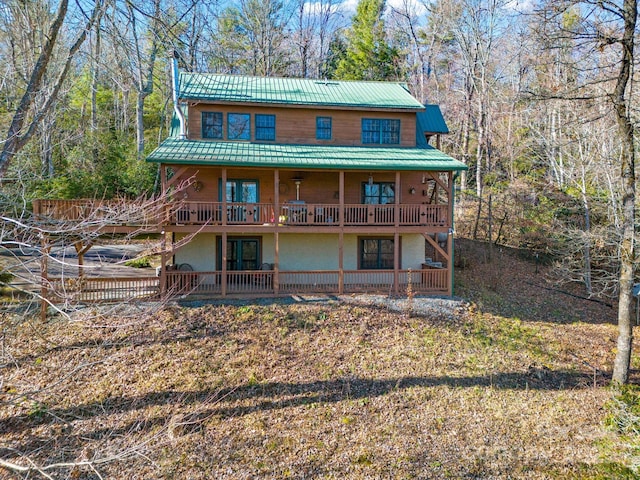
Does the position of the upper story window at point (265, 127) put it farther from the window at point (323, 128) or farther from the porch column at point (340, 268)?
the porch column at point (340, 268)

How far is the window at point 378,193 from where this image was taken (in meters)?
17.6

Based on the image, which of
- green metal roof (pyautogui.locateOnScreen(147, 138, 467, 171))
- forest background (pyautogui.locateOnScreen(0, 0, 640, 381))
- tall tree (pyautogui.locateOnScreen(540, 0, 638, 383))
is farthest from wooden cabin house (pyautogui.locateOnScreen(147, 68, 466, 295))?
tall tree (pyautogui.locateOnScreen(540, 0, 638, 383))

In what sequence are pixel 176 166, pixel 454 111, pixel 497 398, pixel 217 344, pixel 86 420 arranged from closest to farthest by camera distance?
pixel 86 420
pixel 497 398
pixel 217 344
pixel 176 166
pixel 454 111

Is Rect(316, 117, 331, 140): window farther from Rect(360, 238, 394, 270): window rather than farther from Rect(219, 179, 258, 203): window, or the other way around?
Rect(360, 238, 394, 270): window

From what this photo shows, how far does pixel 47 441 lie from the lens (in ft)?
28.1

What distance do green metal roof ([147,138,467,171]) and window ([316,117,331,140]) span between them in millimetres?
627

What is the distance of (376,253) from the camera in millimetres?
17297

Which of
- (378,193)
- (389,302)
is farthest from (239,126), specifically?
(389,302)

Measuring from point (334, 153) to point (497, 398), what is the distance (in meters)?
10.3

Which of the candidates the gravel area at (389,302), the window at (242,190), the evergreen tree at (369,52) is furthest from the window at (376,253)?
the evergreen tree at (369,52)

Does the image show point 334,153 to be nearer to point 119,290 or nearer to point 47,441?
point 119,290

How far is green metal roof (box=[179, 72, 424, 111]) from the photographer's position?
1662cm

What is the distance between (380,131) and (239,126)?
6.09 metres

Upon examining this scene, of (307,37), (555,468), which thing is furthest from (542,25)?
(307,37)
